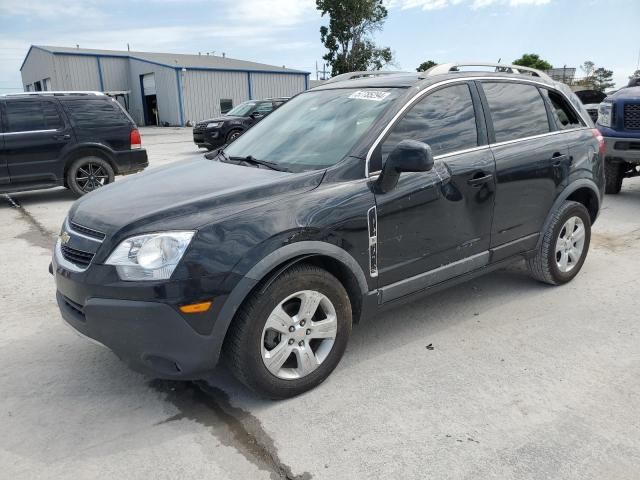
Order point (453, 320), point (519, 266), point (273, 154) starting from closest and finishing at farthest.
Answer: point (273, 154) → point (453, 320) → point (519, 266)

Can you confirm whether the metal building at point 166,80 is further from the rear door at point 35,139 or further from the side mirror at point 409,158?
the side mirror at point 409,158

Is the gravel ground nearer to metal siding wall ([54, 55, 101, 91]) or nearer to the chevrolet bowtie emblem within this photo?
the chevrolet bowtie emblem

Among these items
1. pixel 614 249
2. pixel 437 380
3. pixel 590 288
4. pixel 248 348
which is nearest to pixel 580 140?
pixel 590 288

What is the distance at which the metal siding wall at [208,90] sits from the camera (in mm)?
36250

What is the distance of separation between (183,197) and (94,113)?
7072 millimetres

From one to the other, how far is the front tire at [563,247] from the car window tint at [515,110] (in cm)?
70

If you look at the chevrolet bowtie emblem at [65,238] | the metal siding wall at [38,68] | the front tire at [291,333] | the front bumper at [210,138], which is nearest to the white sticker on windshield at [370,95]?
the front tire at [291,333]

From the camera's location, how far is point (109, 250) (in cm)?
265

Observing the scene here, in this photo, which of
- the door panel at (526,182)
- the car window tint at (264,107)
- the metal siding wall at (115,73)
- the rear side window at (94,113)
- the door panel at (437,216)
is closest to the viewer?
the door panel at (437,216)

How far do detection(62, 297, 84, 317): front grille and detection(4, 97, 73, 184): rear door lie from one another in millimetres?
6534

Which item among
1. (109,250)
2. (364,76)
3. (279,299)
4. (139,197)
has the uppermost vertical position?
(364,76)

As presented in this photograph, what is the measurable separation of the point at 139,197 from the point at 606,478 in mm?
2660

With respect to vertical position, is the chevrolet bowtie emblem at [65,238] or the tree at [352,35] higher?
the tree at [352,35]

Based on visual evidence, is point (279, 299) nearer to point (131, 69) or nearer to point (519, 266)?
point (519, 266)
